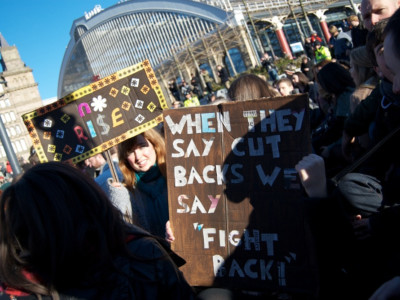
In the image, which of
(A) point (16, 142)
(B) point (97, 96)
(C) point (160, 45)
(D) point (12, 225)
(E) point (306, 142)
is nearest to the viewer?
(D) point (12, 225)

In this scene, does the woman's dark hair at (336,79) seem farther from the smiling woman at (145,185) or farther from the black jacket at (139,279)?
the black jacket at (139,279)

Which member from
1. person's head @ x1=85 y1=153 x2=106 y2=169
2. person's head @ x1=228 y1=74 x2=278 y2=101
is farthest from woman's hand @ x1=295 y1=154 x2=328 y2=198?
person's head @ x1=85 y1=153 x2=106 y2=169

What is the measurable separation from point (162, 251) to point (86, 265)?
278 mm

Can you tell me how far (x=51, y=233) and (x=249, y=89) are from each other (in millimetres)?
1931

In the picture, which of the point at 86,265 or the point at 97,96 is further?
the point at 97,96

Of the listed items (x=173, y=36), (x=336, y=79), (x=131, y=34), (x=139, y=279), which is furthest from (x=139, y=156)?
(x=131, y=34)

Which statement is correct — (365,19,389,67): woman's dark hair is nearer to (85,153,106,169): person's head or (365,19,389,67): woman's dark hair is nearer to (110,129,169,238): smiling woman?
(110,129,169,238): smiling woman

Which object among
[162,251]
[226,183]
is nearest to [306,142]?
[226,183]

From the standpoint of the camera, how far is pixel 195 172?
2291mm

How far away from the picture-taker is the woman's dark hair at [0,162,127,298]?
4.43ft

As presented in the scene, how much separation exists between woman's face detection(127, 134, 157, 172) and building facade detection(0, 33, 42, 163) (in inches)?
2266

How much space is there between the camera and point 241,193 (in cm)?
218

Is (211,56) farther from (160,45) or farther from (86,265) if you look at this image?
(86,265)

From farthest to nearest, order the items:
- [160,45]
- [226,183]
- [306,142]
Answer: [160,45] < [226,183] < [306,142]
